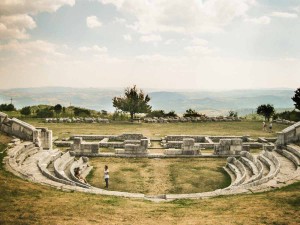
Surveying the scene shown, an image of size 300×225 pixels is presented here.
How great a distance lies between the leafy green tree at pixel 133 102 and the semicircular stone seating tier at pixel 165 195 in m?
21.5

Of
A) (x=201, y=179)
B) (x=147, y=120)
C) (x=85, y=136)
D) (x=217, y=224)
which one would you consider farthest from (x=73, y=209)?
(x=147, y=120)

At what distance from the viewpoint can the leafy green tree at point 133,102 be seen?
42.8 m

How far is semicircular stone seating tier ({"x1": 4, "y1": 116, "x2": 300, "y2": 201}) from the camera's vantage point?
12.9m

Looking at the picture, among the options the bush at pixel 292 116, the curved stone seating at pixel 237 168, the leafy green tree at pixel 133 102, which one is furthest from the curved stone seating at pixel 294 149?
the leafy green tree at pixel 133 102

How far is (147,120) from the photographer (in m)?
42.8

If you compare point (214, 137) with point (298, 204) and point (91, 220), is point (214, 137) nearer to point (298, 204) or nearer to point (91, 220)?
point (298, 204)

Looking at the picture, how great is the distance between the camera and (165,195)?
41.9ft

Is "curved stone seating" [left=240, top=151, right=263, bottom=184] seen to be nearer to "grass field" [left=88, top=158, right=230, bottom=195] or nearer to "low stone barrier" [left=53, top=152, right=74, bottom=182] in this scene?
"grass field" [left=88, top=158, right=230, bottom=195]

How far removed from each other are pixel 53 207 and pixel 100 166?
34.6ft

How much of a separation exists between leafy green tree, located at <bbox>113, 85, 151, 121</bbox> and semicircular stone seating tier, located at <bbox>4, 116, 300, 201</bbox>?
21.5 meters

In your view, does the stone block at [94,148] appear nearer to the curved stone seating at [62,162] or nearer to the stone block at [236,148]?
the curved stone seating at [62,162]

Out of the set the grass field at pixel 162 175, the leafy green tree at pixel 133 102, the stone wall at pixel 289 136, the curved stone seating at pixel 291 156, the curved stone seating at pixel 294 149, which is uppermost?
the leafy green tree at pixel 133 102

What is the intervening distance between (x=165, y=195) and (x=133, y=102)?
30.5 m

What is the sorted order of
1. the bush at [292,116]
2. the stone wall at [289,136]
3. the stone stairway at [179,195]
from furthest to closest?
1. the bush at [292,116]
2. the stone wall at [289,136]
3. the stone stairway at [179,195]
